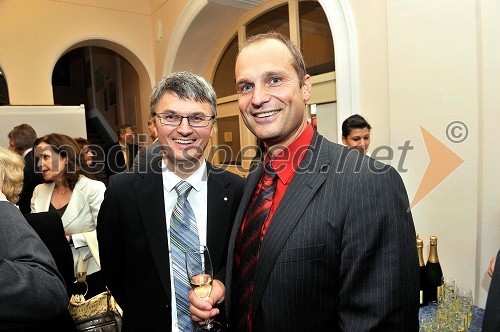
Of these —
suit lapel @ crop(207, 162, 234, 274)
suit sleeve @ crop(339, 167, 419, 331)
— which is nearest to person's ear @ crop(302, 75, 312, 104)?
suit sleeve @ crop(339, 167, 419, 331)

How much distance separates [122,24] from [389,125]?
5341mm

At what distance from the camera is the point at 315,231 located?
84cm

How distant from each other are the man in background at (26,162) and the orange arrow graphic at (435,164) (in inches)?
123

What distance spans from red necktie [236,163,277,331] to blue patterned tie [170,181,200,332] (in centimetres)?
29

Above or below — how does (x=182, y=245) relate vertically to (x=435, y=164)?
below

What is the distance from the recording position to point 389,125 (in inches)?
103

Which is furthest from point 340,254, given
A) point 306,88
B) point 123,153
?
point 123,153

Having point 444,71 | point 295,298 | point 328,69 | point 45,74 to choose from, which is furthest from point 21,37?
point 295,298

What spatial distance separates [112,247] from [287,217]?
2.89ft

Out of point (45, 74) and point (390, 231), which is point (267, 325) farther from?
point (45, 74)

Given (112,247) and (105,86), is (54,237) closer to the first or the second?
(112,247)

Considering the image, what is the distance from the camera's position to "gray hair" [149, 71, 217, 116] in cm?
136

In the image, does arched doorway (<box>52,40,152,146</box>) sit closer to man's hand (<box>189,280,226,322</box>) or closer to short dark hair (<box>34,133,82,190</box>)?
short dark hair (<box>34,133,82,190</box>)

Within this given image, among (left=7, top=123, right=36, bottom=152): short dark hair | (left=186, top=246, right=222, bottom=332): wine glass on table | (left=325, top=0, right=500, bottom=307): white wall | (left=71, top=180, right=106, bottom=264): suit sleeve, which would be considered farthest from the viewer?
(left=7, top=123, right=36, bottom=152): short dark hair
